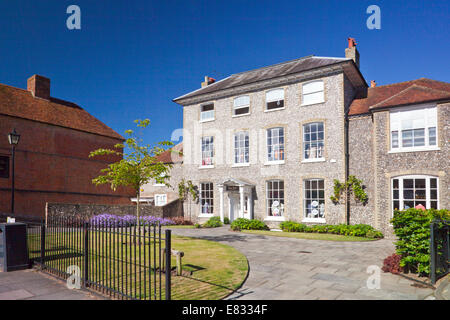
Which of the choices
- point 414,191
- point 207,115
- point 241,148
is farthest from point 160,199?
point 414,191

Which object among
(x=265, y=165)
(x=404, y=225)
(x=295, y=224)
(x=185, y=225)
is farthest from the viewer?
(x=185, y=225)

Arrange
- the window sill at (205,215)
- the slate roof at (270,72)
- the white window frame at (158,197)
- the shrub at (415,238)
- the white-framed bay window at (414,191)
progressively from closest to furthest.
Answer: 1. the shrub at (415,238)
2. the white-framed bay window at (414,191)
3. the slate roof at (270,72)
4. the window sill at (205,215)
5. the white window frame at (158,197)

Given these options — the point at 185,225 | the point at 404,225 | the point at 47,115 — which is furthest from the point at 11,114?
the point at 404,225

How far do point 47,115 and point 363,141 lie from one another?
24.1m

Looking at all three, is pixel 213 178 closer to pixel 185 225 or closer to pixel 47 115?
pixel 185 225

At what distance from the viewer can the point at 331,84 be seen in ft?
61.3

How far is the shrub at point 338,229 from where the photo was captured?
1602 centimetres

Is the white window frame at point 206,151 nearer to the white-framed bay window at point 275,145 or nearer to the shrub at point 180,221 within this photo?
the shrub at point 180,221

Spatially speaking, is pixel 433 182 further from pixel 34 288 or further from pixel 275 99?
pixel 34 288

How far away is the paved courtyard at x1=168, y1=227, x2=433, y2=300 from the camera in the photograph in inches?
242

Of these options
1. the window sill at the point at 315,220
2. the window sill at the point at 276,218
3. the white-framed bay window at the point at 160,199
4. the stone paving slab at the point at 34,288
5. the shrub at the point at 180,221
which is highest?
the white-framed bay window at the point at 160,199

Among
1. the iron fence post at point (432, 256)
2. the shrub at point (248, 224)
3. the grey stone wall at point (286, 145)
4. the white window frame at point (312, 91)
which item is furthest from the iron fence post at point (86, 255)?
the white window frame at point (312, 91)

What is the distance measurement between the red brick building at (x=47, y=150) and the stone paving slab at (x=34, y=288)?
55.6ft

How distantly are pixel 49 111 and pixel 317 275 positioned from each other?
26.5m
